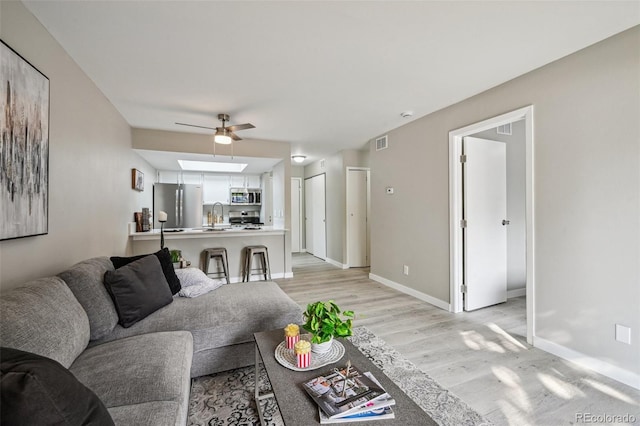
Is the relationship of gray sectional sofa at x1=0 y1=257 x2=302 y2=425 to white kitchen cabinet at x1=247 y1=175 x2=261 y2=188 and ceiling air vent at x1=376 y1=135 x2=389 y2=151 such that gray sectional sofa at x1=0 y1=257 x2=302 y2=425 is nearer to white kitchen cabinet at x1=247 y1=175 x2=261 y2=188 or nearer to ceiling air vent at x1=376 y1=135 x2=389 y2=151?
ceiling air vent at x1=376 y1=135 x2=389 y2=151

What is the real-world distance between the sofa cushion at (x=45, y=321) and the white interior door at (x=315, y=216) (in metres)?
5.59

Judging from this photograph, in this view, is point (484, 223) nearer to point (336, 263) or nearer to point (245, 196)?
point (336, 263)

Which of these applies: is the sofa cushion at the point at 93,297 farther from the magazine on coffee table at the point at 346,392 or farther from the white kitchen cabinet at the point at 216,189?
the white kitchen cabinet at the point at 216,189

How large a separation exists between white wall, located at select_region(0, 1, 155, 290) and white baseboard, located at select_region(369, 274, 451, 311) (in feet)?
12.6

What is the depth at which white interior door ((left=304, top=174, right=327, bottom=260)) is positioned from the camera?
7039mm

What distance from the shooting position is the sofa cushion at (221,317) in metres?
2.00

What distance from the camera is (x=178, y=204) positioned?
561cm

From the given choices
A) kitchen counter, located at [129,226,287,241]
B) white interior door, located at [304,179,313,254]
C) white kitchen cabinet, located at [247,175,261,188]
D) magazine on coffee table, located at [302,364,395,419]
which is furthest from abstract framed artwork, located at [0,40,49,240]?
white interior door, located at [304,179,313,254]

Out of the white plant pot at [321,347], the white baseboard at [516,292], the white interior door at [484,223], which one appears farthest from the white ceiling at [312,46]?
the white baseboard at [516,292]

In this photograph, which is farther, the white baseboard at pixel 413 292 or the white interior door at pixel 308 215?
the white interior door at pixel 308 215

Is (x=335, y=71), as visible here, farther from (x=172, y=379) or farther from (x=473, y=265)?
(x=473, y=265)

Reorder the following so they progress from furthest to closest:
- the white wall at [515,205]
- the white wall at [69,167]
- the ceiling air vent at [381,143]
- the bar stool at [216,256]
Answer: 1. the ceiling air vent at [381,143]
2. the bar stool at [216,256]
3. the white wall at [515,205]
4. the white wall at [69,167]

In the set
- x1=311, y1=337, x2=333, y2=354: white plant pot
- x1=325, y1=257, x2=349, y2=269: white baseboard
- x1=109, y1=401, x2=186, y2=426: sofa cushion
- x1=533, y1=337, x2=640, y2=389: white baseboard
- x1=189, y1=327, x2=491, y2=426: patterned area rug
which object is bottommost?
x1=189, y1=327, x2=491, y2=426: patterned area rug

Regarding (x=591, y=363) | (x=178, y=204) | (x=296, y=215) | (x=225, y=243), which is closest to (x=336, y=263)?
(x=296, y=215)
